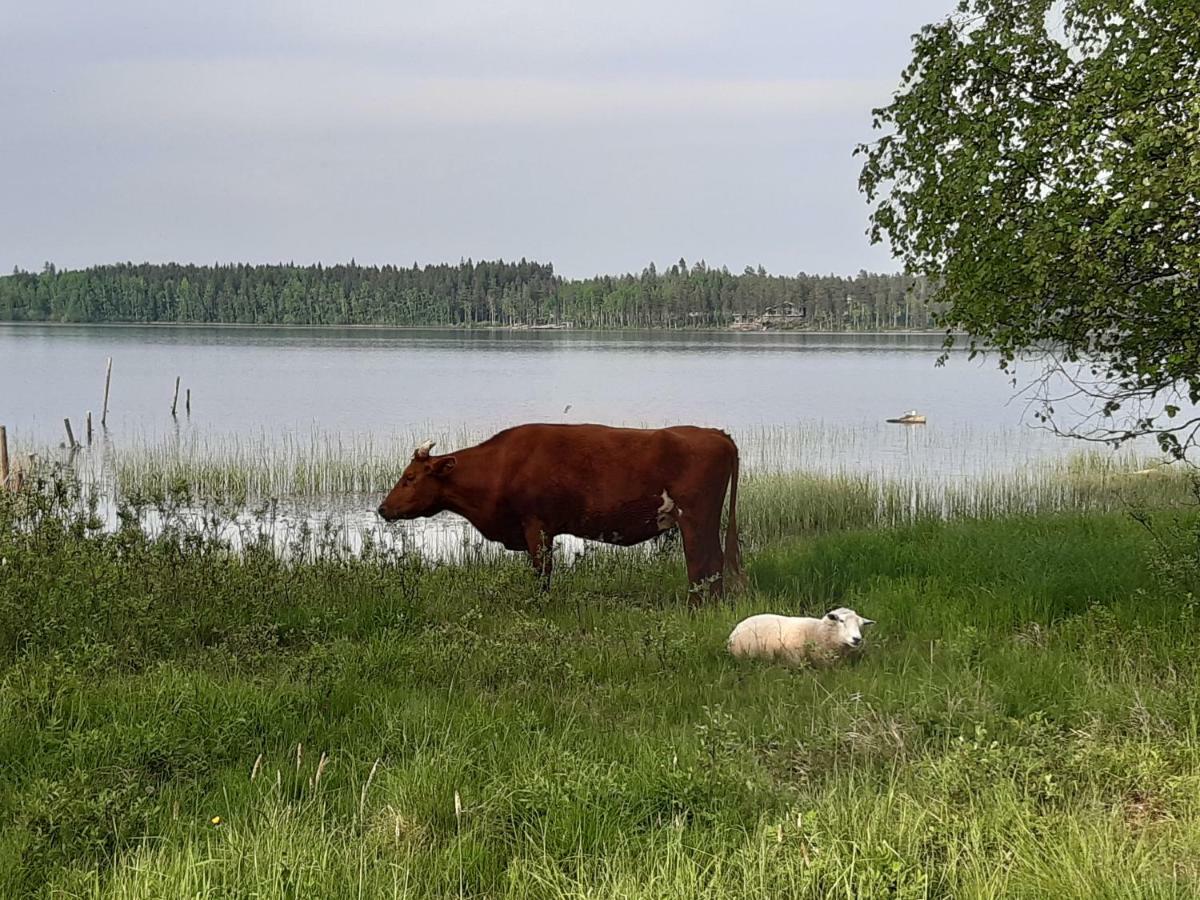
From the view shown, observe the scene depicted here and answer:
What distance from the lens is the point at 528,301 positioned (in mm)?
155125

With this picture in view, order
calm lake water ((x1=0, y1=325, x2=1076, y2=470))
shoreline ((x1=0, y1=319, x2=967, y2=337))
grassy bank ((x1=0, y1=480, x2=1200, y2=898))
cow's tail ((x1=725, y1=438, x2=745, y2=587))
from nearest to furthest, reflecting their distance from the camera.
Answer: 1. grassy bank ((x1=0, y1=480, x2=1200, y2=898))
2. cow's tail ((x1=725, y1=438, x2=745, y2=587))
3. calm lake water ((x1=0, y1=325, x2=1076, y2=470))
4. shoreline ((x1=0, y1=319, x2=967, y2=337))

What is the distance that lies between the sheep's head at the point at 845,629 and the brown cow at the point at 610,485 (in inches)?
79.8

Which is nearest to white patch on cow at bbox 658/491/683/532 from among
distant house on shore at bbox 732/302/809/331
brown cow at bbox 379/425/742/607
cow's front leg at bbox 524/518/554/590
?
brown cow at bbox 379/425/742/607

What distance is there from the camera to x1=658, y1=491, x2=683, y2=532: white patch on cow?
8.15 m

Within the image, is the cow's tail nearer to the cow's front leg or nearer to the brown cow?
the brown cow

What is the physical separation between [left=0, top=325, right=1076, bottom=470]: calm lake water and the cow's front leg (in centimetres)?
1469

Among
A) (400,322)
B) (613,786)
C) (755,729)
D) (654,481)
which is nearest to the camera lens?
(613,786)

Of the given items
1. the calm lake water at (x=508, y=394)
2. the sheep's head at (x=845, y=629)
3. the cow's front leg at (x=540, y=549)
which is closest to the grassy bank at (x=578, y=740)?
the sheep's head at (x=845, y=629)

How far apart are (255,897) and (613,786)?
133 centimetres

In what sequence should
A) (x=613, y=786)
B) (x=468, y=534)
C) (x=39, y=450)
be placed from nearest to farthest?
(x=613, y=786), (x=468, y=534), (x=39, y=450)

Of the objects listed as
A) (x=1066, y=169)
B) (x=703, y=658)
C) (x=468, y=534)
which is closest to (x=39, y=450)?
(x=468, y=534)

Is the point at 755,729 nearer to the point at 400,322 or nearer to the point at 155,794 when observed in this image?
the point at 155,794

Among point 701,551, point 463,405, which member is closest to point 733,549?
point 701,551

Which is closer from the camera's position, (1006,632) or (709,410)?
(1006,632)
